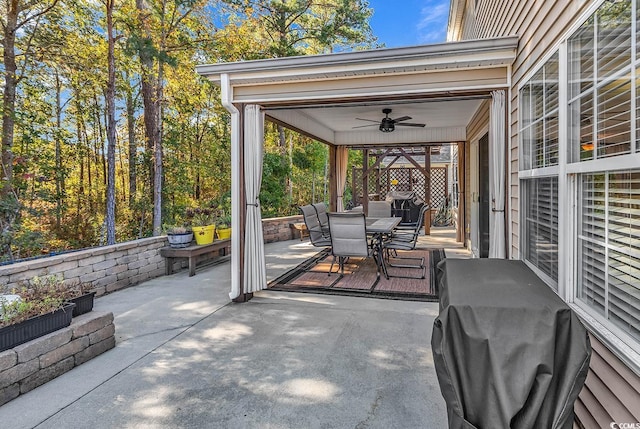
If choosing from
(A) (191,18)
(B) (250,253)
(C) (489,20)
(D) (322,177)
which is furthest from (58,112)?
Answer: (C) (489,20)

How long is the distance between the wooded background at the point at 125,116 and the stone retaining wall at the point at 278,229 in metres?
0.60

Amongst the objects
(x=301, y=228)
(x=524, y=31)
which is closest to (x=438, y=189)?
(x=301, y=228)

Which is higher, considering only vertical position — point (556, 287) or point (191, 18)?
point (191, 18)

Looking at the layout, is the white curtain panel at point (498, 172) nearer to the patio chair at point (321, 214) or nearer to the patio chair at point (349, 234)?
the patio chair at point (349, 234)

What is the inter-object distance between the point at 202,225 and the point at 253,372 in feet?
12.0

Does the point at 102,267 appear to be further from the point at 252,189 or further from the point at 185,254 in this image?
the point at 252,189

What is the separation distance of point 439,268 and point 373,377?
1017 mm

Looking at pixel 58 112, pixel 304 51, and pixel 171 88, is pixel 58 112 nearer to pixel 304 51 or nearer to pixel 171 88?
pixel 171 88

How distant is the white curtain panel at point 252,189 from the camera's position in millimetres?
4270

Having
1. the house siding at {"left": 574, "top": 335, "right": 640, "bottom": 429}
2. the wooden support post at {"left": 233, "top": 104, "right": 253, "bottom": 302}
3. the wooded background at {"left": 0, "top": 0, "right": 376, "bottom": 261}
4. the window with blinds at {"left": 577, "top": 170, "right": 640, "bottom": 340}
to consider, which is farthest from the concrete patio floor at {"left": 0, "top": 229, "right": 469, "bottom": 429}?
the wooded background at {"left": 0, "top": 0, "right": 376, "bottom": 261}

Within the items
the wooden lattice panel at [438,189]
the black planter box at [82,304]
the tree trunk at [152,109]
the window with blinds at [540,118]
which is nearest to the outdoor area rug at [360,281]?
the window with blinds at [540,118]

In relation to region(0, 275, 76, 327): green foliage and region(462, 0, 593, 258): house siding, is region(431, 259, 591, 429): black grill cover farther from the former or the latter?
region(0, 275, 76, 327): green foliage

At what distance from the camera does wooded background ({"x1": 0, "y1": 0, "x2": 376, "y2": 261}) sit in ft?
20.1

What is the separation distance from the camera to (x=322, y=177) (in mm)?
11773
